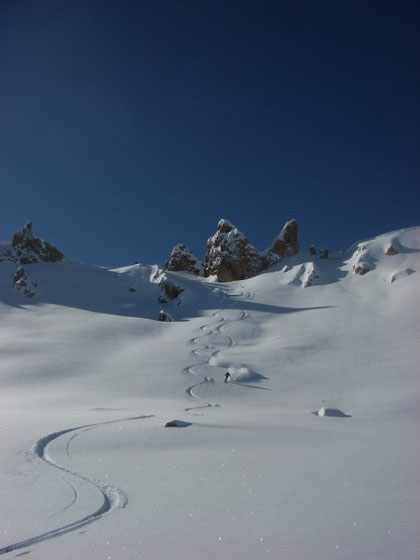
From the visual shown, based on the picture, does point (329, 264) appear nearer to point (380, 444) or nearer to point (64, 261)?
point (64, 261)

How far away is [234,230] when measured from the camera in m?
62.8

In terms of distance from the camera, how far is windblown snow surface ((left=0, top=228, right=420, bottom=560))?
4.17 metres

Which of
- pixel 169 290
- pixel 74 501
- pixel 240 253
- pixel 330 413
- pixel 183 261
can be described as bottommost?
pixel 74 501

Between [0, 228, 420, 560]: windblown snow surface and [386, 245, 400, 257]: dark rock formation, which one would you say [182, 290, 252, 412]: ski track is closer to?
[0, 228, 420, 560]: windblown snow surface

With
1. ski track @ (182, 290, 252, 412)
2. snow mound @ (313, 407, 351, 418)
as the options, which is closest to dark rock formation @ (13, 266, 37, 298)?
Result: ski track @ (182, 290, 252, 412)

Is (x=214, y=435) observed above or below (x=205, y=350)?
below

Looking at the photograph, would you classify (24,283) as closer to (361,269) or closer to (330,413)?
(361,269)

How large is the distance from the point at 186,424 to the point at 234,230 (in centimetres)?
5408

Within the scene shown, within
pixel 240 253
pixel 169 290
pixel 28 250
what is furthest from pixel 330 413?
pixel 28 250

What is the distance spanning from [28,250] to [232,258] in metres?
28.5

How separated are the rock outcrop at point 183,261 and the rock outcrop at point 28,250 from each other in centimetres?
1700

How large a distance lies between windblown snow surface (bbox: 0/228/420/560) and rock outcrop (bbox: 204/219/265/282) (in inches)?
829

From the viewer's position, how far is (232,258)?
2329 inches

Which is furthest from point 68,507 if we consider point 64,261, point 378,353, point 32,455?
point 64,261
